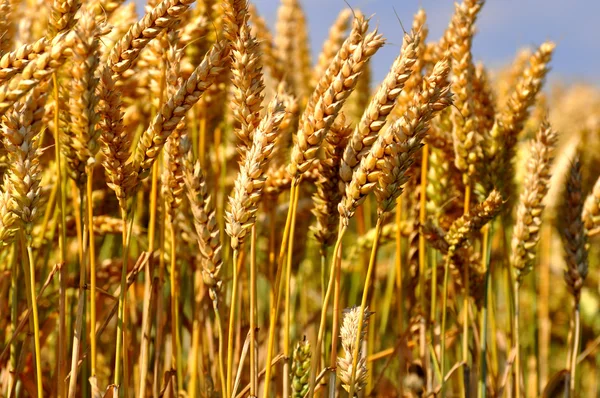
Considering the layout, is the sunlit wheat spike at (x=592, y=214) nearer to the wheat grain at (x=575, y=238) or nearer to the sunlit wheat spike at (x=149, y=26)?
the wheat grain at (x=575, y=238)

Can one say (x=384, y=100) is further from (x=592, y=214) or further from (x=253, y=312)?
(x=592, y=214)

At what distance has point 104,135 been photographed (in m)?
0.95

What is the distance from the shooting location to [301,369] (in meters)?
1.09

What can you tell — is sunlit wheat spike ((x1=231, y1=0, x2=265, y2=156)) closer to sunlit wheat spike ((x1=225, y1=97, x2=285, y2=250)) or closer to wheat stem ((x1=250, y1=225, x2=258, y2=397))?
sunlit wheat spike ((x1=225, y1=97, x2=285, y2=250))

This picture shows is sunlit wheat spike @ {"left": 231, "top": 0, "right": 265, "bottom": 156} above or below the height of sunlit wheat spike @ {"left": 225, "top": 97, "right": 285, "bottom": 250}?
above

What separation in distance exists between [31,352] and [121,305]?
0.65m

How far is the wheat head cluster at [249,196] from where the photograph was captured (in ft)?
3.14

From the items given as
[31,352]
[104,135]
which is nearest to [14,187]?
[104,135]

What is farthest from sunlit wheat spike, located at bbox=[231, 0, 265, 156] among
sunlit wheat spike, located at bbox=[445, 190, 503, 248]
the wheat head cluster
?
sunlit wheat spike, located at bbox=[445, 190, 503, 248]

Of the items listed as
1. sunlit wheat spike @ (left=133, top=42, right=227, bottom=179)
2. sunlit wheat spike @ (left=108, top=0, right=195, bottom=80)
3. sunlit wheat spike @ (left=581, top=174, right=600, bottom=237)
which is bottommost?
sunlit wheat spike @ (left=581, top=174, right=600, bottom=237)

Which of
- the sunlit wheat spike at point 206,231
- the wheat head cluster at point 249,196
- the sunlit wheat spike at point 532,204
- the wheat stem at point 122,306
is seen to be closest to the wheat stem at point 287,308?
the wheat head cluster at point 249,196

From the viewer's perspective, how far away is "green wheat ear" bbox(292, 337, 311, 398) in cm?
109

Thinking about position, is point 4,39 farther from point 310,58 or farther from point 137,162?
point 310,58

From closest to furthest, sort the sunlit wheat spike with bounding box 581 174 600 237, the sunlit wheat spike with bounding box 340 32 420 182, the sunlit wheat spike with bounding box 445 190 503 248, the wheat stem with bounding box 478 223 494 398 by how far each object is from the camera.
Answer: the sunlit wheat spike with bounding box 340 32 420 182 < the sunlit wheat spike with bounding box 445 190 503 248 < the wheat stem with bounding box 478 223 494 398 < the sunlit wheat spike with bounding box 581 174 600 237
